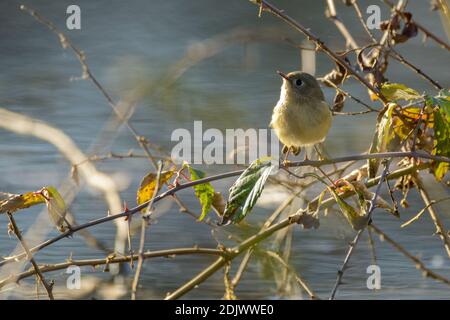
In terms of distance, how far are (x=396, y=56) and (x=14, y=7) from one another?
4.26m

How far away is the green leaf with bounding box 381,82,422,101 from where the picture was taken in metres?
2.40

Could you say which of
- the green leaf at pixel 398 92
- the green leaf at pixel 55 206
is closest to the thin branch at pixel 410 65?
the green leaf at pixel 398 92

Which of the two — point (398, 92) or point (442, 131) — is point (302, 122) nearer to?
point (398, 92)

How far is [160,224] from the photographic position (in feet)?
12.8

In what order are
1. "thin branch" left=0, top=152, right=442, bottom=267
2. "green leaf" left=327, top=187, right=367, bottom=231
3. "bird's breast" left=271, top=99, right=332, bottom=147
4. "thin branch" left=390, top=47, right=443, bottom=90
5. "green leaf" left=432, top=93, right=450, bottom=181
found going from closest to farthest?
1. "thin branch" left=0, top=152, right=442, bottom=267
2. "green leaf" left=327, top=187, right=367, bottom=231
3. "green leaf" left=432, top=93, right=450, bottom=181
4. "thin branch" left=390, top=47, right=443, bottom=90
5. "bird's breast" left=271, top=99, right=332, bottom=147

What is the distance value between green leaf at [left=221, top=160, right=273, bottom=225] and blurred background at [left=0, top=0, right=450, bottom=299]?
671 millimetres

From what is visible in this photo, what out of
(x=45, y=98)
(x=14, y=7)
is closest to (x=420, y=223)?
(x=45, y=98)

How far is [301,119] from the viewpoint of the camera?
9.56 feet

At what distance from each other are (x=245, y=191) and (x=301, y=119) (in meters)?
0.83

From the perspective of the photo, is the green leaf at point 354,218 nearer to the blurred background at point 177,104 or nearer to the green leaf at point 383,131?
the green leaf at point 383,131

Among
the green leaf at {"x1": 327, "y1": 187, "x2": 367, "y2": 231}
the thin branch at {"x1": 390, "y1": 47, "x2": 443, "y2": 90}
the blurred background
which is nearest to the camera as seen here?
the green leaf at {"x1": 327, "y1": 187, "x2": 367, "y2": 231}

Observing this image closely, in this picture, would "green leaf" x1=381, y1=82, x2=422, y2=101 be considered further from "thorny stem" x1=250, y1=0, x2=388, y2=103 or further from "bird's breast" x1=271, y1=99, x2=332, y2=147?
"bird's breast" x1=271, y1=99, x2=332, y2=147

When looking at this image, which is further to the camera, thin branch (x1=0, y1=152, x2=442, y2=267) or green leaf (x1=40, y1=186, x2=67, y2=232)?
green leaf (x1=40, y1=186, x2=67, y2=232)

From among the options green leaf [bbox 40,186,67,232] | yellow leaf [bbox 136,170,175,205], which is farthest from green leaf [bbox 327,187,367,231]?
green leaf [bbox 40,186,67,232]
